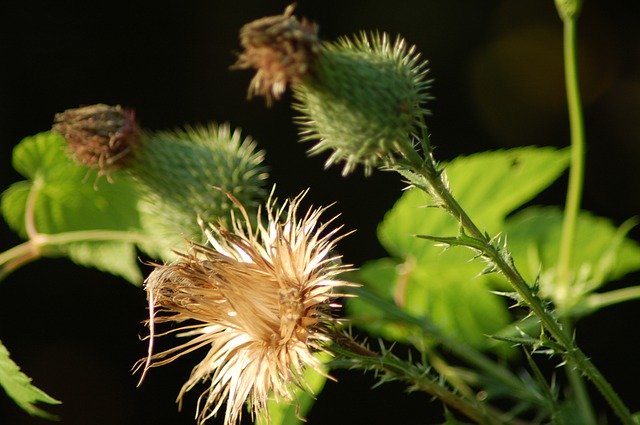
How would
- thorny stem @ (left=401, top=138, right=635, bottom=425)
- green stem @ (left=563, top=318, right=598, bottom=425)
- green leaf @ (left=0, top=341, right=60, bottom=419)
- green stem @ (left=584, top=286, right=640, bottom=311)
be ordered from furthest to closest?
green stem @ (left=584, top=286, right=640, bottom=311)
green stem @ (left=563, top=318, right=598, bottom=425)
green leaf @ (left=0, top=341, right=60, bottom=419)
thorny stem @ (left=401, top=138, right=635, bottom=425)

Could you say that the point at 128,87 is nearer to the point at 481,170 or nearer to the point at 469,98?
A: the point at 469,98

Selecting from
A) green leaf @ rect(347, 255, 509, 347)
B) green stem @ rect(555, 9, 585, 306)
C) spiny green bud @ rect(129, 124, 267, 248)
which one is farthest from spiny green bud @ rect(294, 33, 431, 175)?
green leaf @ rect(347, 255, 509, 347)

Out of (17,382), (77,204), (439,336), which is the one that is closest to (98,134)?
(77,204)

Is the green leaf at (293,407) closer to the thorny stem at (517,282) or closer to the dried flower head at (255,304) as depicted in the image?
the dried flower head at (255,304)

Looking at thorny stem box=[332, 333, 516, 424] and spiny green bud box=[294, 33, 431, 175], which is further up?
spiny green bud box=[294, 33, 431, 175]

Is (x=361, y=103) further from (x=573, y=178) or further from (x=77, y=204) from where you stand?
(x=77, y=204)

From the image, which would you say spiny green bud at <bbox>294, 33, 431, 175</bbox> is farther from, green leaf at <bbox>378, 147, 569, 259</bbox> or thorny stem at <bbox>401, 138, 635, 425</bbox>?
green leaf at <bbox>378, 147, 569, 259</bbox>
